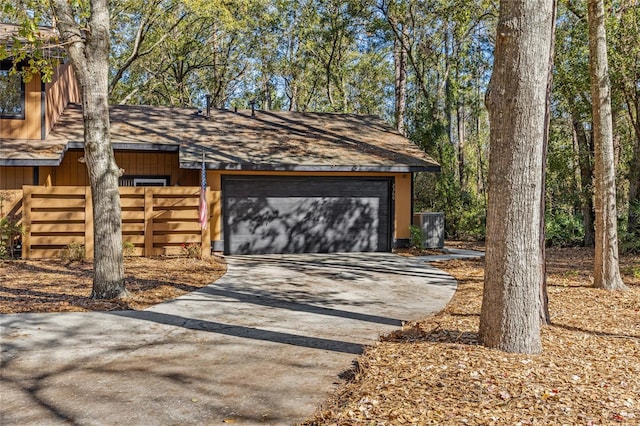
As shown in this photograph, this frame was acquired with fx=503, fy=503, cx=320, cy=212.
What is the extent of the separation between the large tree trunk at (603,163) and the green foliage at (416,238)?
608cm

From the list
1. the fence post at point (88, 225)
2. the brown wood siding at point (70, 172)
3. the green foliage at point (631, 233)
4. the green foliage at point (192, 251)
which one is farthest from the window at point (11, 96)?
the green foliage at point (631, 233)

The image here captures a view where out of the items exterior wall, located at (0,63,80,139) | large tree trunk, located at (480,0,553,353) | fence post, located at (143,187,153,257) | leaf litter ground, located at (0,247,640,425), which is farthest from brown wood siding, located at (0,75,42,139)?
large tree trunk, located at (480,0,553,353)

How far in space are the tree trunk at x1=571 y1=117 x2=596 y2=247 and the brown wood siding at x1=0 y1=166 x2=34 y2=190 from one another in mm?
15388

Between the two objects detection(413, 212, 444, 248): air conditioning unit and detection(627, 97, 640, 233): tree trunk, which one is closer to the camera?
detection(627, 97, 640, 233): tree trunk

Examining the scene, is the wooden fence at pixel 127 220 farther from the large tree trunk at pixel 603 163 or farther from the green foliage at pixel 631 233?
the green foliage at pixel 631 233

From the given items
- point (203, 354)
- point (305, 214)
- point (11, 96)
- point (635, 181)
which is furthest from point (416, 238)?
point (11, 96)

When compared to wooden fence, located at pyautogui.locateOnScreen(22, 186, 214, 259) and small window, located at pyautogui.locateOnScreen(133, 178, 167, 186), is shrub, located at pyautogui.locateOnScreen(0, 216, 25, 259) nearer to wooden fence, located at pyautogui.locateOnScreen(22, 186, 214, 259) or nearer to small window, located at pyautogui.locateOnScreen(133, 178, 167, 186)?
wooden fence, located at pyautogui.locateOnScreen(22, 186, 214, 259)

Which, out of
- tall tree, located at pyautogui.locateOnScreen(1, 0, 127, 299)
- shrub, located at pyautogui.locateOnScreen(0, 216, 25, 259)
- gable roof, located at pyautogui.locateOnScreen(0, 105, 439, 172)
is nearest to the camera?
tall tree, located at pyautogui.locateOnScreen(1, 0, 127, 299)

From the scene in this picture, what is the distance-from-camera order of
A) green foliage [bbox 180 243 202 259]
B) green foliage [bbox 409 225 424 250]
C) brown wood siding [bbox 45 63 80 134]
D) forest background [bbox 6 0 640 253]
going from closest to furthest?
green foliage [bbox 180 243 202 259] < brown wood siding [bbox 45 63 80 134] < green foliage [bbox 409 225 424 250] < forest background [bbox 6 0 640 253]

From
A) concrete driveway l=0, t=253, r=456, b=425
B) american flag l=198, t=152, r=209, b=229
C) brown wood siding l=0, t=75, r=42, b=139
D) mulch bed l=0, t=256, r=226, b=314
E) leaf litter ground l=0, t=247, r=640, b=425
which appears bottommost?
concrete driveway l=0, t=253, r=456, b=425

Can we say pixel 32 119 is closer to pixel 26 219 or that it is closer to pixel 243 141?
pixel 26 219

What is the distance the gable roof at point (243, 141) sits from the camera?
12.3 metres

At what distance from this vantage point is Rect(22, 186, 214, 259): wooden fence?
10914 mm

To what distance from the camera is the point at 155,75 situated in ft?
81.1
